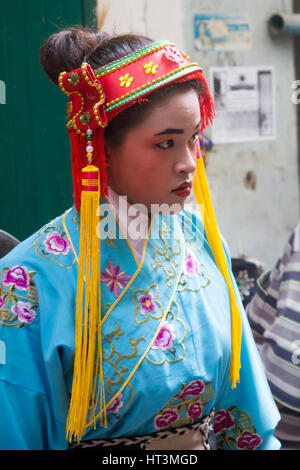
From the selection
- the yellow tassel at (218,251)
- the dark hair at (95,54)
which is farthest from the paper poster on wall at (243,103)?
the dark hair at (95,54)

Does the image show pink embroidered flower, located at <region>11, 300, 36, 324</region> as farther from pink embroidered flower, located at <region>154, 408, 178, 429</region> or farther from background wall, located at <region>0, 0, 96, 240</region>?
background wall, located at <region>0, 0, 96, 240</region>

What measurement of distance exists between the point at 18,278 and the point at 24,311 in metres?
Result: 0.07

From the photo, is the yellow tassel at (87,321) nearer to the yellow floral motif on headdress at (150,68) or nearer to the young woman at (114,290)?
the young woman at (114,290)

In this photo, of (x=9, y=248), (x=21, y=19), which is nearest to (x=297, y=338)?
(x=9, y=248)

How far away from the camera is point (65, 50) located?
1.34 metres

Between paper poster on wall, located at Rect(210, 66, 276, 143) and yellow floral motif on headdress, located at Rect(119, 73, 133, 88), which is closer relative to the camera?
yellow floral motif on headdress, located at Rect(119, 73, 133, 88)

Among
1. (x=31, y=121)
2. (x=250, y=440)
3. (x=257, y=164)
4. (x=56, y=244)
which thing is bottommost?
(x=250, y=440)

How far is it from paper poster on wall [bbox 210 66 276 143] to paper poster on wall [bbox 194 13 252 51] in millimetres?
118

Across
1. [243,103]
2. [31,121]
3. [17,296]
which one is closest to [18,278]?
[17,296]

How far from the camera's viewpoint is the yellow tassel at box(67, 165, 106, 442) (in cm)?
124

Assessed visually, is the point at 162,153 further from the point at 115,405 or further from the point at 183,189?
the point at 115,405

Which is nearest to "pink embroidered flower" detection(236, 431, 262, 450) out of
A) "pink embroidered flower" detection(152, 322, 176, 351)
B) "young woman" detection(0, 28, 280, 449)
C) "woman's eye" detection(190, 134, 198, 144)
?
"young woman" detection(0, 28, 280, 449)

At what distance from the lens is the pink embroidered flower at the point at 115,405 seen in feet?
4.21

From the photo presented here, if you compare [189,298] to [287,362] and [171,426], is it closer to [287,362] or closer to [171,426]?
[171,426]
